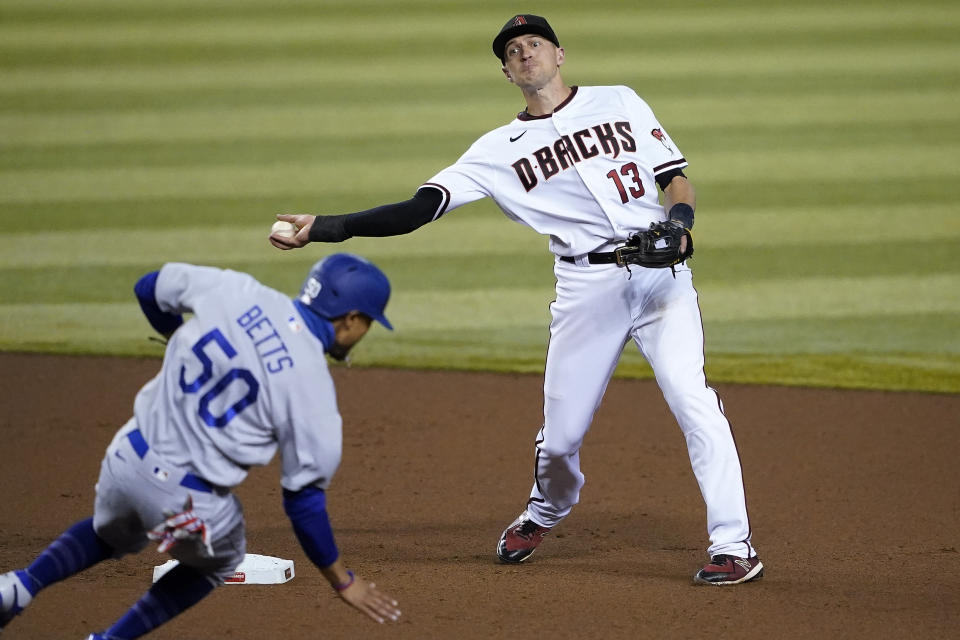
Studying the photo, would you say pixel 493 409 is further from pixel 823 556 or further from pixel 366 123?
pixel 366 123

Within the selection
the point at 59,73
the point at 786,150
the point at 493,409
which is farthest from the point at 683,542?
the point at 59,73

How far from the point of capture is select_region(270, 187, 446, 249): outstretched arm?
395 cm

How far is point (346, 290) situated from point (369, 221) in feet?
3.82

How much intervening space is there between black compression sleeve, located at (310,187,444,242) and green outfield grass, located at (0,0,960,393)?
2.94 m

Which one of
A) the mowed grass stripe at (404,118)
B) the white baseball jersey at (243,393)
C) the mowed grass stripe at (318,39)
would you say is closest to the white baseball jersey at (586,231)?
the white baseball jersey at (243,393)

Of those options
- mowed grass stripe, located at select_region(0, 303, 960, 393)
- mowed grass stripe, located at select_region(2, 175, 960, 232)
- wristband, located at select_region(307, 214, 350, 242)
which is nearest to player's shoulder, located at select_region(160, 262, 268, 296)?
wristband, located at select_region(307, 214, 350, 242)

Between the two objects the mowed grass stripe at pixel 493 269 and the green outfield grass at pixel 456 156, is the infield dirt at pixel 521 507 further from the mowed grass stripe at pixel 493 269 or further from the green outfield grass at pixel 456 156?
the mowed grass stripe at pixel 493 269

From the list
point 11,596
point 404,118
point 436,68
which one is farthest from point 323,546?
point 436,68

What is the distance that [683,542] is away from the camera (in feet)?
15.4

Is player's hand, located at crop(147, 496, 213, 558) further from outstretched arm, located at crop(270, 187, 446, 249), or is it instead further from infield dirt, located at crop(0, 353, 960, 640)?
Answer: outstretched arm, located at crop(270, 187, 446, 249)

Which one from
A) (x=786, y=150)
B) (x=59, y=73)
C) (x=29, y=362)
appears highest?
(x=59, y=73)

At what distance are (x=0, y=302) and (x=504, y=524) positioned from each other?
4.57 meters

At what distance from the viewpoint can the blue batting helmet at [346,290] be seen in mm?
3006

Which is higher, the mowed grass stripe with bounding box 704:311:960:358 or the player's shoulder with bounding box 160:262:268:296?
the player's shoulder with bounding box 160:262:268:296
